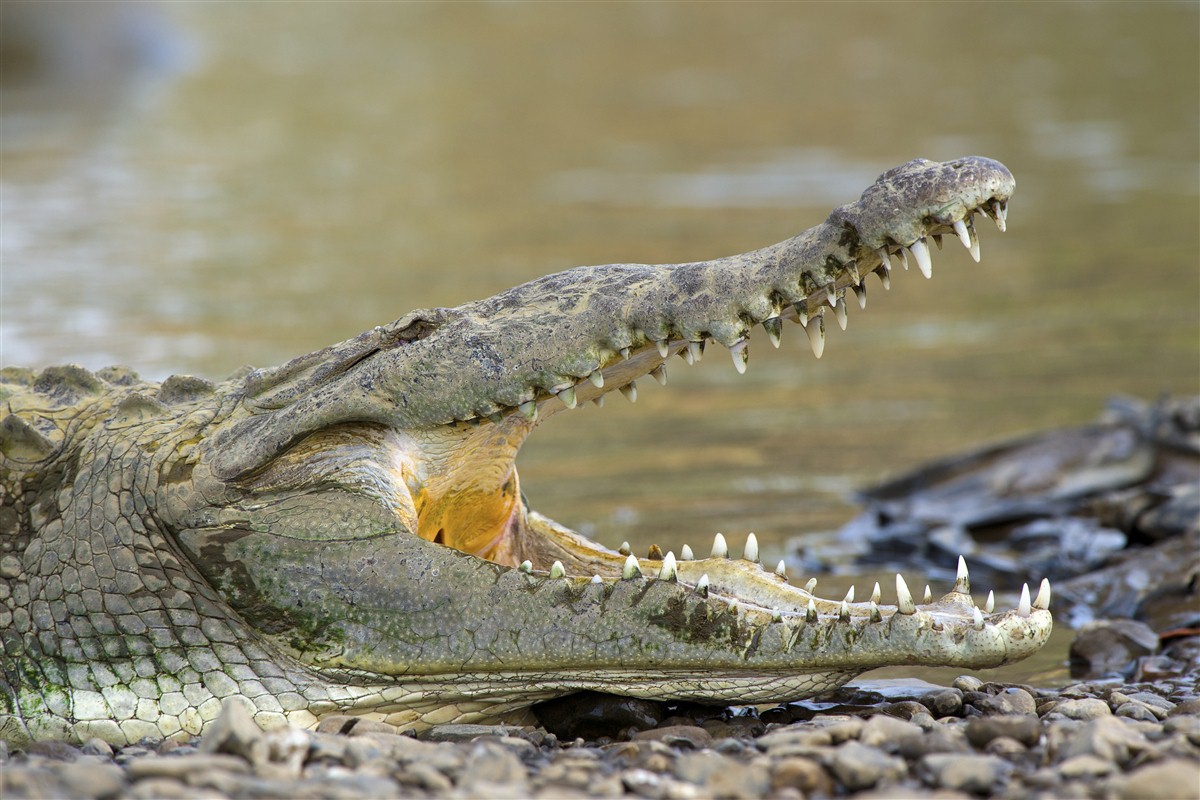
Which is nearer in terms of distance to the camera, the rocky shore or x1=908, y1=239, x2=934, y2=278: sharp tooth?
the rocky shore

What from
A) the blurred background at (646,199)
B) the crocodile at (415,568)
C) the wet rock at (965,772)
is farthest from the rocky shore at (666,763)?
the blurred background at (646,199)

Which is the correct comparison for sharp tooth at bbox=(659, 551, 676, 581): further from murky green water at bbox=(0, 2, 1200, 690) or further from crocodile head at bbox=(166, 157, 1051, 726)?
murky green water at bbox=(0, 2, 1200, 690)

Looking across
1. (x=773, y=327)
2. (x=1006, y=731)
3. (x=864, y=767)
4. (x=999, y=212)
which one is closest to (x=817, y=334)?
(x=773, y=327)

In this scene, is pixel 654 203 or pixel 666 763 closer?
pixel 666 763

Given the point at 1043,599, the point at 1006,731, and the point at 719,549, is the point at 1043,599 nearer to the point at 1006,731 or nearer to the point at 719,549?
the point at 1006,731

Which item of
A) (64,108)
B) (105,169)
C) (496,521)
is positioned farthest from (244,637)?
(64,108)

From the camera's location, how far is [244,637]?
4047 millimetres

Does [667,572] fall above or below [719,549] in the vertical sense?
below

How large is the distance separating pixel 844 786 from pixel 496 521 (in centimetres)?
183

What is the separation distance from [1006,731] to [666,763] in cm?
87

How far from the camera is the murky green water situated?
8344 millimetres

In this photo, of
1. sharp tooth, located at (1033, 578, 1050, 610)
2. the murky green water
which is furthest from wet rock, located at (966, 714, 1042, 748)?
the murky green water

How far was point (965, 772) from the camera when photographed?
3250mm

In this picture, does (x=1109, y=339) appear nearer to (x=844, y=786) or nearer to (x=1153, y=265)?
(x=1153, y=265)
